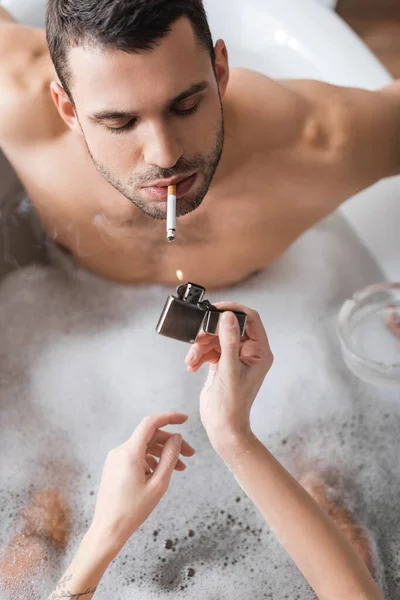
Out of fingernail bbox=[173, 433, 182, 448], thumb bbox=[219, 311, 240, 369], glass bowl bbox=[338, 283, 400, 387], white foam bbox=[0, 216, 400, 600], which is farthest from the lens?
glass bowl bbox=[338, 283, 400, 387]

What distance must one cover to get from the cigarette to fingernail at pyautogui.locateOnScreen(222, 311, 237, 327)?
5.3 inches

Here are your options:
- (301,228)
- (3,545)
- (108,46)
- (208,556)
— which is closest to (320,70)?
(301,228)

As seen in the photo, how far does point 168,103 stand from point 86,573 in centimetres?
58

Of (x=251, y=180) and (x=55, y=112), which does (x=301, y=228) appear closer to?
(x=251, y=180)

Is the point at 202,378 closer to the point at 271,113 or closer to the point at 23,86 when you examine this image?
the point at 271,113

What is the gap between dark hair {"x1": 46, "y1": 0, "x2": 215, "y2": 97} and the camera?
80 centimetres

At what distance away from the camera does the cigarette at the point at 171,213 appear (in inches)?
35.1

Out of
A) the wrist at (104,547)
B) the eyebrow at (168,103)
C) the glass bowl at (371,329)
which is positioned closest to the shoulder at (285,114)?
the eyebrow at (168,103)

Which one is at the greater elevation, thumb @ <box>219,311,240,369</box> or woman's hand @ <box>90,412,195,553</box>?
thumb @ <box>219,311,240,369</box>

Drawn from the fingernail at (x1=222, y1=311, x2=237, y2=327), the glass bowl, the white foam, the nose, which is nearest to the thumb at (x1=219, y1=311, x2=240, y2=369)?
the fingernail at (x1=222, y1=311, x2=237, y2=327)

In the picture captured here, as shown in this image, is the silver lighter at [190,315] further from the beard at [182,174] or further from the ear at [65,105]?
the ear at [65,105]

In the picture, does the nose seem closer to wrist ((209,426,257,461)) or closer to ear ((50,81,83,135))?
ear ((50,81,83,135))

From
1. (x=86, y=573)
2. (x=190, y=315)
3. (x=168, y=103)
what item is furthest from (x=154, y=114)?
(x=86, y=573)

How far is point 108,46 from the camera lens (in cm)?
81
